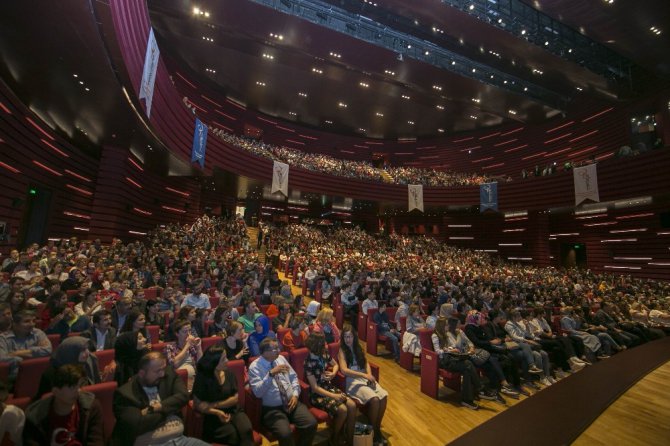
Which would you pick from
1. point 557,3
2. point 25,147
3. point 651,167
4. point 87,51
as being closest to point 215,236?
point 25,147

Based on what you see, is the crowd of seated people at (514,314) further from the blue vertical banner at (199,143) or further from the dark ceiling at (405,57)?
the dark ceiling at (405,57)

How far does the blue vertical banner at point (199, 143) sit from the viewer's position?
11.4 metres

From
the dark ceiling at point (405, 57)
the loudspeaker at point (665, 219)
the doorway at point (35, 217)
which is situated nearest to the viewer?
the doorway at point (35, 217)

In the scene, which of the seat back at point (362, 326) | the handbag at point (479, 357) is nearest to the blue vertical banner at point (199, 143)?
the seat back at point (362, 326)

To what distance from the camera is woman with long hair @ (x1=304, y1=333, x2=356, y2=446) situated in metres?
3.07

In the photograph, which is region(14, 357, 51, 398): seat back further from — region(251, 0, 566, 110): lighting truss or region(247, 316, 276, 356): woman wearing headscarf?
region(251, 0, 566, 110): lighting truss

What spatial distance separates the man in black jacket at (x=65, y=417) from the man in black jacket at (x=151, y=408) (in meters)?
0.14

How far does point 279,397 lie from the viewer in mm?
2990

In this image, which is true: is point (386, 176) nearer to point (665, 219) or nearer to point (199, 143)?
point (199, 143)

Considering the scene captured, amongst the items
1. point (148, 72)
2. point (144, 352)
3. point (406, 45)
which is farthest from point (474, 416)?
point (406, 45)

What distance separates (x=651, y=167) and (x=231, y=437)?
16.6 metres

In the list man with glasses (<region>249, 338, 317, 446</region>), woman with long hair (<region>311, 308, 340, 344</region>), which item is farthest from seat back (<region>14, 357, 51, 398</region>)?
woman with long hair (<region>311, 308, 340, 344</region>)

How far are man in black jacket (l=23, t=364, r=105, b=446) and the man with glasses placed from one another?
121 centimetres

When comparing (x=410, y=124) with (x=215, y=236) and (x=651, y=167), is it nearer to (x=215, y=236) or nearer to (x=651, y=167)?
(x=651, y=167)
